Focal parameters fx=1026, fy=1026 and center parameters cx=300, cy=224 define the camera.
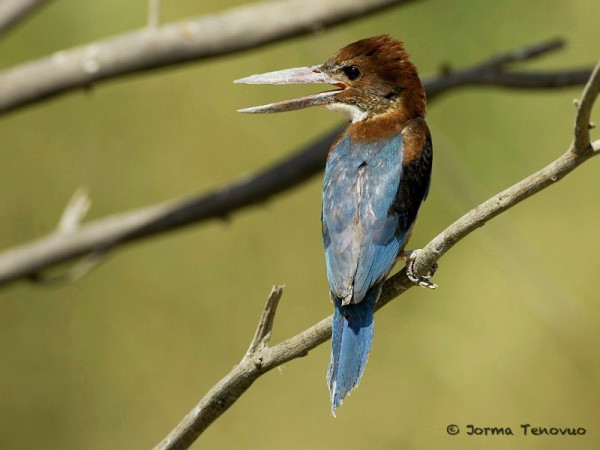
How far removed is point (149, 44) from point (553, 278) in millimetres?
1996

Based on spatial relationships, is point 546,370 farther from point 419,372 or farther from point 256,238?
point 256,238

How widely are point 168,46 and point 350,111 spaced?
2.59ft

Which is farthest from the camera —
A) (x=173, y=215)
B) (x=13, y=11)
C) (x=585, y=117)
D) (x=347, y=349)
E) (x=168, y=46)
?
(x=173, y=215)

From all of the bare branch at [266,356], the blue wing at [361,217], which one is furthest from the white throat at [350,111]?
the bare branch at [266,356]

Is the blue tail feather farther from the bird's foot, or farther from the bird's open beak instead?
the bird's open beak

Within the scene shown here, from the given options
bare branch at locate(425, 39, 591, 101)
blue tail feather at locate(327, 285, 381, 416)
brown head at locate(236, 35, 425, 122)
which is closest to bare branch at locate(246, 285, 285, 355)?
blue tail feather at locate(327, 285, 381, 416)

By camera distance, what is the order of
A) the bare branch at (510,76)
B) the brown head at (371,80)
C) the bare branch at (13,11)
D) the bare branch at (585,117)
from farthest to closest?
the bare branch at (13,11)
the bare branch at (510,76)
the brown head at (371,80)
the bare branch at (585,117)

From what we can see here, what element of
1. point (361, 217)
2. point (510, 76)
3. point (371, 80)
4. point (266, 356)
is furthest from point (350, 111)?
point (266, 356)

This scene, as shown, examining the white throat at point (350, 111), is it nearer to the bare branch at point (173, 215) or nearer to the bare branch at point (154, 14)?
the bare branch at point (173, 215)

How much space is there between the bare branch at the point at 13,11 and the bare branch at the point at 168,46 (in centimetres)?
20

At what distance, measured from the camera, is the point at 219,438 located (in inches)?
175

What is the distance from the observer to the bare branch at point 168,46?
3.40m

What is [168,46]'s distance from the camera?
3.42 m
